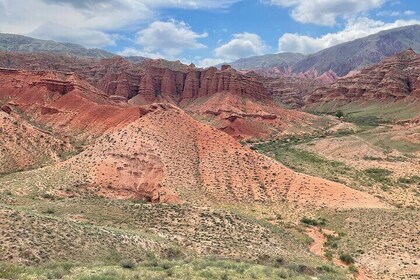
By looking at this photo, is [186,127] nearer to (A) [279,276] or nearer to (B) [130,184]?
(B) [130,184]

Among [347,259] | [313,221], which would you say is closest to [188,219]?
[347,259]

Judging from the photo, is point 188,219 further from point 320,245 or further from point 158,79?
point 158,79

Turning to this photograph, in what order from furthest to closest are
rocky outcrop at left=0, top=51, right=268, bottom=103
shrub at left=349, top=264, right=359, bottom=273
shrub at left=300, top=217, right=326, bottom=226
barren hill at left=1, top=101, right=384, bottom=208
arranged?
rocky outcrop at left=0, top=51, right=268, bottom=103 → barren hill at left=1, top=101, right=384, bottom=208 → shrub at left=300, top=217, right=326, bottom=226 → shrub at left=349, top=264, right=359, bottom=273

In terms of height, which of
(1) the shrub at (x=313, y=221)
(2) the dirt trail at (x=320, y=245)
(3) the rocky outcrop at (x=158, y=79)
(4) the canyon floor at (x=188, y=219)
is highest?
(3) the rocky outcrop at (x=158, y=79)

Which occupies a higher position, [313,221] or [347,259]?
[313,221]

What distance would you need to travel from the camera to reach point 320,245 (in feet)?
119

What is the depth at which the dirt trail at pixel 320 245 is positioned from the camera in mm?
30181

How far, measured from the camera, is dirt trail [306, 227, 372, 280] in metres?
30.2

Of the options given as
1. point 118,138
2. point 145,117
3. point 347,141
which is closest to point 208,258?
point 118,138

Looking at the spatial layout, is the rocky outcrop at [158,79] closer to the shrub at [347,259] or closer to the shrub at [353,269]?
the shrub at [347,259]

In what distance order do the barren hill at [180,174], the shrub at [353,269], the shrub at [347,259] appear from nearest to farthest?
the shrub at [353,269] < the shrub at [347,259] < the barren hill at [180,174]

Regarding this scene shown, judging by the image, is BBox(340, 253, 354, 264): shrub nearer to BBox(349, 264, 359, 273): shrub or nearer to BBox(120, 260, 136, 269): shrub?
BBox(349, 264, 359, 273): shrub

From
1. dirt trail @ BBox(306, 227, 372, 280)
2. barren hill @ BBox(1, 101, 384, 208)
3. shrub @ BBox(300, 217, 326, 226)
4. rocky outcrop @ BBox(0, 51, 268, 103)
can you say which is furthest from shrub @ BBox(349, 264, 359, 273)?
rocky outcrop @ BBox(0, 51, 268, 103)

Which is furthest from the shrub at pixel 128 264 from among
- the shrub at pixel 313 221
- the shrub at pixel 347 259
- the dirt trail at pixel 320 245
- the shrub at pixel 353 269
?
the shrub at pixel 313 221
